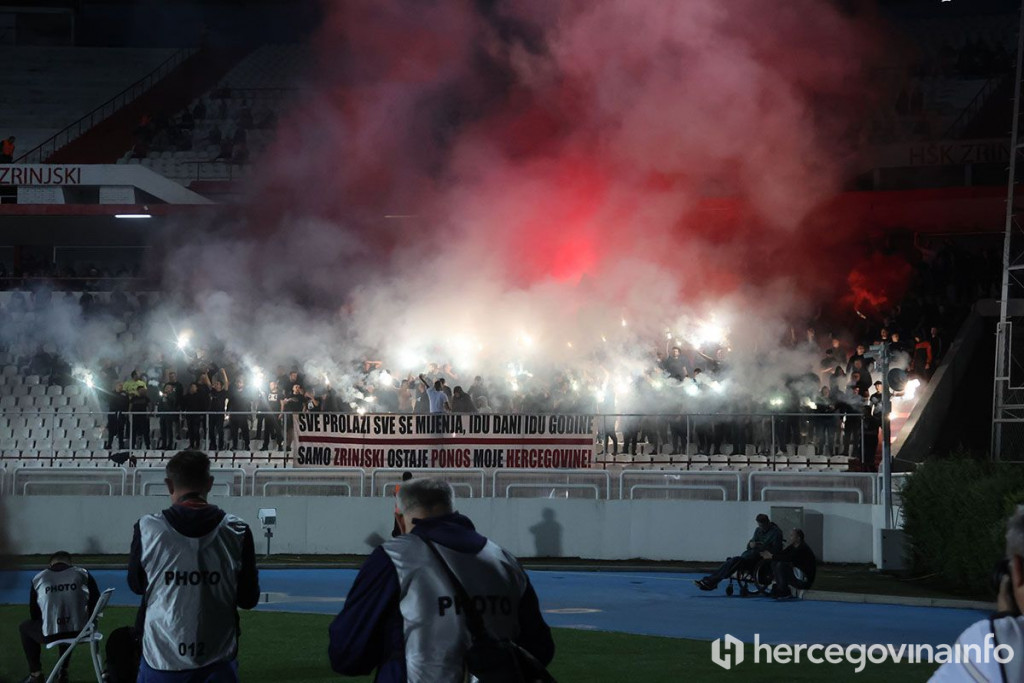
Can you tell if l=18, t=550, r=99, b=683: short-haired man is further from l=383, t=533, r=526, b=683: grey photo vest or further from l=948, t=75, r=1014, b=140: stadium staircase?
l=948, t=75, r=1014, b=140: stadium staircase

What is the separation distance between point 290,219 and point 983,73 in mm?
21310

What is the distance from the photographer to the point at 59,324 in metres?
33.3

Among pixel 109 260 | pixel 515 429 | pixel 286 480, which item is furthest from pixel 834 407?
pixel 109 260

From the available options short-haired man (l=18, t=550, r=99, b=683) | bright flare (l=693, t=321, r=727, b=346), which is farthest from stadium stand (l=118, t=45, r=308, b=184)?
short-haired man (l=18, t=550, r=99, b=683)

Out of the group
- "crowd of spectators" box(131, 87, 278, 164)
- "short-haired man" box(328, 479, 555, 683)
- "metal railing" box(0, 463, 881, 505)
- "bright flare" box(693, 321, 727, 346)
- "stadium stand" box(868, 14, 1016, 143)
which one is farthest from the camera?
"crowd of spectators" box(131, 87, 278, 164)

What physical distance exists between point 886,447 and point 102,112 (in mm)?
A: 34117

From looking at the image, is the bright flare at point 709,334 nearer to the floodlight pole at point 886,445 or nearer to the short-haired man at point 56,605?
the floodlight pole at point 886,445

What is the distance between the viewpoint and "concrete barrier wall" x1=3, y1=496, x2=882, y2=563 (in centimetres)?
2161

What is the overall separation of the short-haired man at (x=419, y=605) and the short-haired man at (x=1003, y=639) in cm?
168

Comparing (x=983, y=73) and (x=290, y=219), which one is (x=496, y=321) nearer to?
(x=290, y=219)

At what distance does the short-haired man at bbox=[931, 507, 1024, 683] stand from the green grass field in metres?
7.29

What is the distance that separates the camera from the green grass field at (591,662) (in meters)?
11.2

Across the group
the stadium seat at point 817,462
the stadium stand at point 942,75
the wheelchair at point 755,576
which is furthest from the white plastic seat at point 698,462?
the stadium stand at point 942,75

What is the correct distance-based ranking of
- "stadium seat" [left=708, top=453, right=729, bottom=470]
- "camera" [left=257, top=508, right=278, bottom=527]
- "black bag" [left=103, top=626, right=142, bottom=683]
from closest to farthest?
"black bag" [left=103, top=626, right=142, bottom=683]
"camera" [left=257, top=508, right=278, bottom=527]
"stadium seat" [left=708, top=453, right=729, bottom=470]
